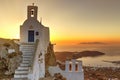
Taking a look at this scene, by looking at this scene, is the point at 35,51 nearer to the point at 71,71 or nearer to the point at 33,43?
the point at 33,43

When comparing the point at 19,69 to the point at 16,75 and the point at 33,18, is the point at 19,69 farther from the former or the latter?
the point at 33,18

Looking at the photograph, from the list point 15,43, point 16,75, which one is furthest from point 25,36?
point 16,75

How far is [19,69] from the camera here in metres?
22.2

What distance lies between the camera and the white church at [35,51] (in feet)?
73.1

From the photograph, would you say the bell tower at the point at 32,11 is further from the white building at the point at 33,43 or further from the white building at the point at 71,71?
the white building at the point at 71,71

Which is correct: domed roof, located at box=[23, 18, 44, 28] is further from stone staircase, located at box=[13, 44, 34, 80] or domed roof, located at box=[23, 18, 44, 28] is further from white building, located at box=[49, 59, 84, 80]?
white building, located at box=[49, 59, 84, 80]

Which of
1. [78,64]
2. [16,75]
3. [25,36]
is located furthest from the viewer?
[78,64]

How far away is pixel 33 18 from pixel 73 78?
5.74m

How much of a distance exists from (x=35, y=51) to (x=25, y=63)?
1132 mm

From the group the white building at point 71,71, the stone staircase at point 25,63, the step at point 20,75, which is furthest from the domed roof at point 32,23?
the step at point 20,75

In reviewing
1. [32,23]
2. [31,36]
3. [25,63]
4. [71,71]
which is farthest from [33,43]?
[71,71]

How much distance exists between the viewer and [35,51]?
76.0 feet

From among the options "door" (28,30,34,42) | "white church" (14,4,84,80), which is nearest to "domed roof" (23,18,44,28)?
"white church" (14,4,84,80)

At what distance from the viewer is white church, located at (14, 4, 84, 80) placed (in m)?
22.3
